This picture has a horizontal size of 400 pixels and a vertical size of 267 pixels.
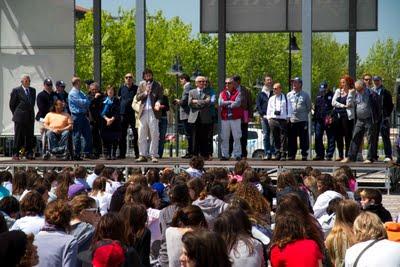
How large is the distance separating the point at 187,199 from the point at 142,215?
1944 millimetres

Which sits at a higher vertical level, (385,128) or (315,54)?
(315,54)

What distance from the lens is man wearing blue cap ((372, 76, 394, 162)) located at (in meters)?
22.2

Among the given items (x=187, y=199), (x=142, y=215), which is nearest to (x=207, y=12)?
(x=187, y=199)

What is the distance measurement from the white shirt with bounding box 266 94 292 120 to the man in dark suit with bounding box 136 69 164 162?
2.43 m

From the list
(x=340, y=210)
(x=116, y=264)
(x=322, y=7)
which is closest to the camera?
(x=116, y=264)

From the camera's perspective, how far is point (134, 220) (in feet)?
30.4

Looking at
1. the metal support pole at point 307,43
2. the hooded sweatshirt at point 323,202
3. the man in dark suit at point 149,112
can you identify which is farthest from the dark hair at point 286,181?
the metal support pole at point 307,43

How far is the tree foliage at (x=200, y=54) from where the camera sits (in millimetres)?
66312

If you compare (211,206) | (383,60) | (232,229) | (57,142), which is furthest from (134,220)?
(383,60)

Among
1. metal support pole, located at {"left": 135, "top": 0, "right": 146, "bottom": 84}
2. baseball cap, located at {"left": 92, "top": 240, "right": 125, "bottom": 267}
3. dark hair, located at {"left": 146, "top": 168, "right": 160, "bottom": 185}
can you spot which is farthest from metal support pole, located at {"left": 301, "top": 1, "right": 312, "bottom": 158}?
baseball cap, located at {"left": 92, "top": 240, "right": 125, "bottom": 267}

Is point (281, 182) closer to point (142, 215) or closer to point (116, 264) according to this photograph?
point (142, 215)

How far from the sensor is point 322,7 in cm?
2739

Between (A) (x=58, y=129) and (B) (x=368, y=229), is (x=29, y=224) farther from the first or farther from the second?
(A) (x=58, y=129)

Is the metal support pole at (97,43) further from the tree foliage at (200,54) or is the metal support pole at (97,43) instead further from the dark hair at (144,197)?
the tree foliage at (200,54)
